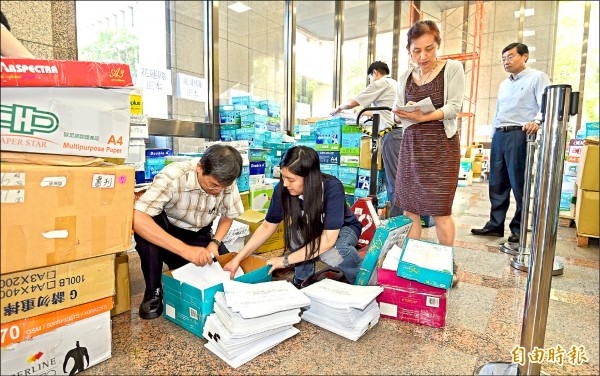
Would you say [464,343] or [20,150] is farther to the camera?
[464,343]

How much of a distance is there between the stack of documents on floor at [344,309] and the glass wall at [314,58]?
12.4 ft

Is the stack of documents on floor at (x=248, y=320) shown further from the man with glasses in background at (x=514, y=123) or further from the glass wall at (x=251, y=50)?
the glass wall at (x=251, y=50)

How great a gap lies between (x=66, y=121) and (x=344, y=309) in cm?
111

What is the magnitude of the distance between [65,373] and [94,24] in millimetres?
2544

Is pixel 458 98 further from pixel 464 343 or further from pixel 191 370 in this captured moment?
pixel 191 370

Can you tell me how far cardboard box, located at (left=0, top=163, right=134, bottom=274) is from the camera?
93cm

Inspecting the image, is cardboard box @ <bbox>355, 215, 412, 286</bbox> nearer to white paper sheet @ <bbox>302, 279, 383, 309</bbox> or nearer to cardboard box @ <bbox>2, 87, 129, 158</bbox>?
white paper sheet @ <bbox>302, 279, 383, 309</bbox>

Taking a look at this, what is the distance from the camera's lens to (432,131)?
1.82 metres

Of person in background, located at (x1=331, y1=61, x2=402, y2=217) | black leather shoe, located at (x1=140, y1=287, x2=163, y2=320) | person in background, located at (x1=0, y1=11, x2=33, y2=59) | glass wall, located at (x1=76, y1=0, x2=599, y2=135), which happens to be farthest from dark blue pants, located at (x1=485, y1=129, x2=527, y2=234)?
person in background, located at (x1=0, y1=11, x2=33, y2=59)

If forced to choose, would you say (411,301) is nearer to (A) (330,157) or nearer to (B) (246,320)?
(B) (246,320)

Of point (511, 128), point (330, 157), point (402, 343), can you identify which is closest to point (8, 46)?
point (402, 343)

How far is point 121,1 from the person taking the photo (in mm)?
2934

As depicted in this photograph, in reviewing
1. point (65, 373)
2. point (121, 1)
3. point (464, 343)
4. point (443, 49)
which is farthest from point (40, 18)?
point (443, 49)

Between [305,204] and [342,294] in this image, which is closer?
[342,294]
